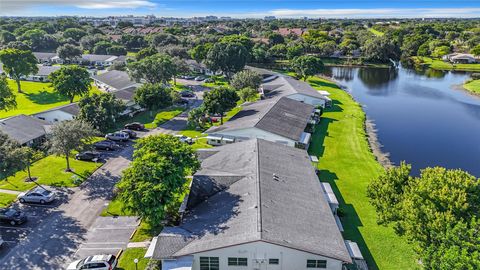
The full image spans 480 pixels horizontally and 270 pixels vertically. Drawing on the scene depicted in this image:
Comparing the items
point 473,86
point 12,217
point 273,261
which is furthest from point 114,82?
point 473,86

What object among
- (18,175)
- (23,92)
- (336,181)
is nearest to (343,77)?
(336,181)

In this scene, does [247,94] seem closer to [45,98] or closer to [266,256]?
[45,98]

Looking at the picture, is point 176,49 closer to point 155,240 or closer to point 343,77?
point 343,77

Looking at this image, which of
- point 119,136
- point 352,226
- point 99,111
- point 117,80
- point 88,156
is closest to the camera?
point 352,226

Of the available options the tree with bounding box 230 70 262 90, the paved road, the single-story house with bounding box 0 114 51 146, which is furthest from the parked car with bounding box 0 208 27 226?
the tree with bounding box 230 70 262 90

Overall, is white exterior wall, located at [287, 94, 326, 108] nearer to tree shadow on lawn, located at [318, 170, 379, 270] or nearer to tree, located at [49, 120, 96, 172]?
tree shadow on lawn, located at [318, 170, 379, 270]

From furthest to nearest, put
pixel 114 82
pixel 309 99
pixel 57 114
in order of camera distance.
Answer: pixel 114 82
pixel 309 99
pixel 57 114
